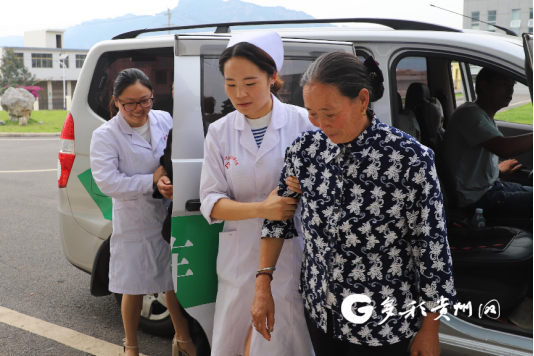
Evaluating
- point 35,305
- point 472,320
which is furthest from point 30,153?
point 472,320

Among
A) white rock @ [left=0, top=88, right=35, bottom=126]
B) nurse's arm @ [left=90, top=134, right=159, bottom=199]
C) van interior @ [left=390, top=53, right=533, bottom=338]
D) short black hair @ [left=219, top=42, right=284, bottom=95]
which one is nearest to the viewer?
short black hair @ [left=219, top=42, right=284, bottom=95]

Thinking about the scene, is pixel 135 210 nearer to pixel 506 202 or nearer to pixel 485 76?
pixel 485 76

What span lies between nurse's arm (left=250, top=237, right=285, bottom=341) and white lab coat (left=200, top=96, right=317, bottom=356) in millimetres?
137

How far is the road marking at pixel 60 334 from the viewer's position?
304 centimetres

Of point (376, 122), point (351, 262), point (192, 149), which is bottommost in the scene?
point (351, 262)

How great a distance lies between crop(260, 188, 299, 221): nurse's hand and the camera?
1.69 metres

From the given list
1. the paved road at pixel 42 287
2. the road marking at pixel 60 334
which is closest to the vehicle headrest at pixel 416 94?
the paved road at pixel 42 287

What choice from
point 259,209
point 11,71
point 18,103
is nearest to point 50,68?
point 11,71

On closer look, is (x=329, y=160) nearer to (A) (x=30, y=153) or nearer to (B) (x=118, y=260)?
(B) (x=118, y=260)

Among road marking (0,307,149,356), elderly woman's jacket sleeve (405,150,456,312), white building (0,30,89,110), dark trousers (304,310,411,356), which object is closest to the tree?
white building (0,30,89,110)

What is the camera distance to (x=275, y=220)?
173 cm

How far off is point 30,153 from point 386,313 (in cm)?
1164

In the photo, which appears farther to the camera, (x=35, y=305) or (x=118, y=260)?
(x=35, y=305)

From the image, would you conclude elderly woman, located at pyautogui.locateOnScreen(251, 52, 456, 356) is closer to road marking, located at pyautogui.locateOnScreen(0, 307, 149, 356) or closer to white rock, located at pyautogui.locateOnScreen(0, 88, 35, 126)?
road marking, located at pyautogui.locateOnScreen(0, 307, 149, 356)
